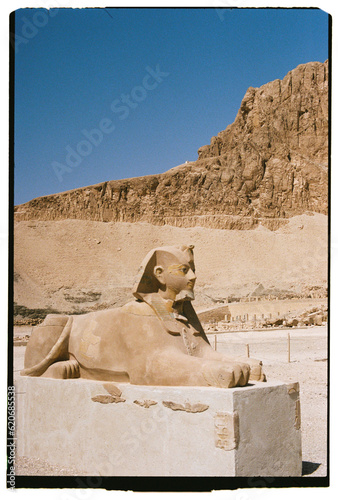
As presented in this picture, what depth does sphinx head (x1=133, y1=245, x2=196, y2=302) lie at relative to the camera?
5312 mm

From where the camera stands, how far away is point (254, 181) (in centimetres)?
6850

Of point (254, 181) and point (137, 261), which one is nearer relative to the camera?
point (137, 261)

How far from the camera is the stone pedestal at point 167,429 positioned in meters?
4.38

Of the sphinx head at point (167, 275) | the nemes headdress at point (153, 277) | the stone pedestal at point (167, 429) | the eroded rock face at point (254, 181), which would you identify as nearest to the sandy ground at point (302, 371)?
the stone pedestal at point (167, 429)

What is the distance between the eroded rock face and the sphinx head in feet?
191

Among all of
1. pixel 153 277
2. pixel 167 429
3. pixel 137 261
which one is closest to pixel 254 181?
pixel 137 261

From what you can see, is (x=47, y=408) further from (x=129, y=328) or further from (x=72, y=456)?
(x=129, y=328)

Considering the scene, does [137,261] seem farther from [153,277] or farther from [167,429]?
[167,429]

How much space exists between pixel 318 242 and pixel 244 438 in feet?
183

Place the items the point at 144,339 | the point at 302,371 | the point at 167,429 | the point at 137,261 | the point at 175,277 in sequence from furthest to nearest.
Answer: the point at 137,261, the point at 302,371, the point at 175,277, the point at 144,339, the point at 167,429

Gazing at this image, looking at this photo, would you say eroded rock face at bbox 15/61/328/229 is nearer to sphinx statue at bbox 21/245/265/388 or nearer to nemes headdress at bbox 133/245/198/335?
sphinx statue at bbox 21/245/265/388

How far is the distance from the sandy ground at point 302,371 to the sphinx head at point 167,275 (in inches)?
69.5

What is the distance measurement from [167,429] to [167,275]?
4.57 feet

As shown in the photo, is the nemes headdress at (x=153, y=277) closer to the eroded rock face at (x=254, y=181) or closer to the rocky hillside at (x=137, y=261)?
the rocky hillside at (x=137, y=261)
